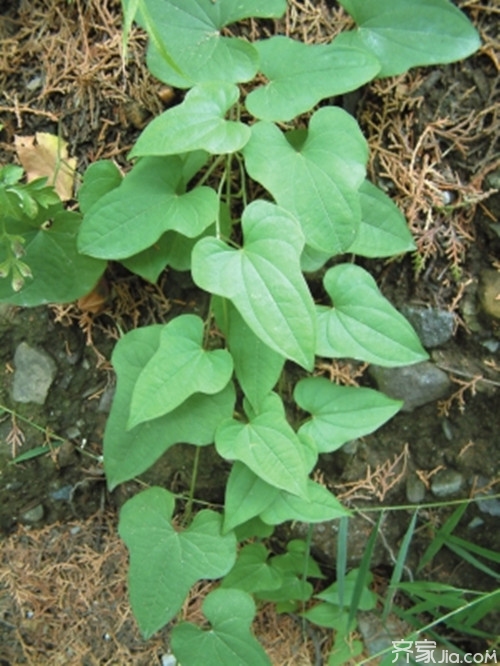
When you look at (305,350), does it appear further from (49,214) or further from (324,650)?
(324,650)

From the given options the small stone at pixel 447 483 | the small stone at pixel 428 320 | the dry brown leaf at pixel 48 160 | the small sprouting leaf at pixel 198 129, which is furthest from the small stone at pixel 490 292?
the dry brown leaf at pixel 48 160

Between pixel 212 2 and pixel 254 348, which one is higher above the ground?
pixel 212 2

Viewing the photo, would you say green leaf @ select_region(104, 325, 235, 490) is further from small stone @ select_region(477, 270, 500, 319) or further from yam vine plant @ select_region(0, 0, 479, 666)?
small stone @ select_region(477, 270, 500, 319)

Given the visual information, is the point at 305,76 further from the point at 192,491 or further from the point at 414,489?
the point at 414,489

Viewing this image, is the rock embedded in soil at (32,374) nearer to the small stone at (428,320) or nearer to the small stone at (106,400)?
the small stone at (106,400)

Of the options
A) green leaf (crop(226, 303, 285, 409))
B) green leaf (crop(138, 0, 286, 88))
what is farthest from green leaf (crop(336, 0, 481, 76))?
green leaf (crop(226, 303, 285, 409))

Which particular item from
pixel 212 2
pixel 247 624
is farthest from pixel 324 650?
A: pixel 212 2
